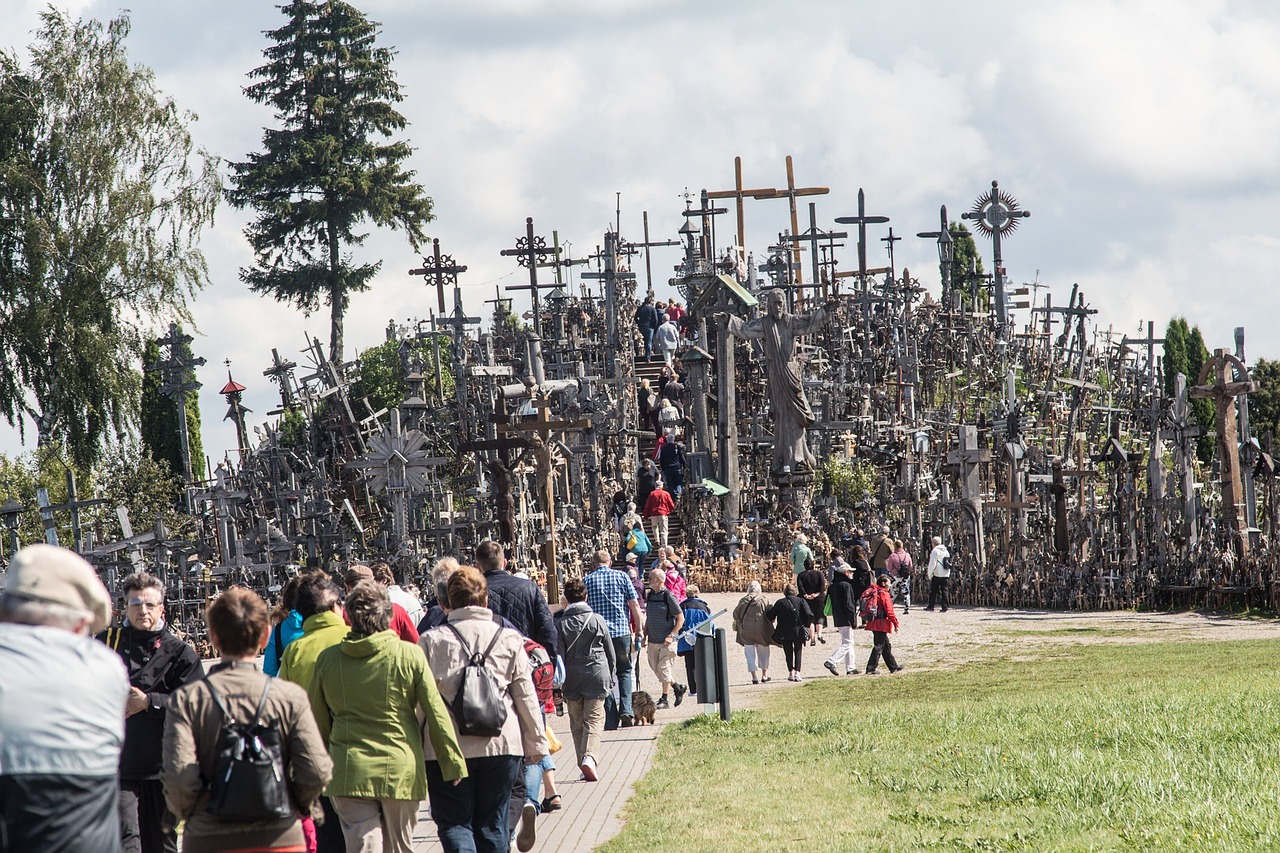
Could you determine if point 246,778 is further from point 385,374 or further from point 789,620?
point 385,374

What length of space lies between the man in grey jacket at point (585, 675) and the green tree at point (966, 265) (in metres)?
44.0

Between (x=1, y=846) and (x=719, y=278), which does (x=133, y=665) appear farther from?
(x=719, y=278)

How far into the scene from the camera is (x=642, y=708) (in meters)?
14.7

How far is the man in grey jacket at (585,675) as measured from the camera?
447 inches

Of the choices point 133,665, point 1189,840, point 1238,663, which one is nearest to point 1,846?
point 133,665

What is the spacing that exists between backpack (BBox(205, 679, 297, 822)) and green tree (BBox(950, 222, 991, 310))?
Answer: 49.7 m

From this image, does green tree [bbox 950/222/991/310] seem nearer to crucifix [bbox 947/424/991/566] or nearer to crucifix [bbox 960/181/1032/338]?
crucifix [bbox 960/181/1032/338]

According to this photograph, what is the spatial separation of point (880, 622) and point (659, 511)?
1258 centimetres

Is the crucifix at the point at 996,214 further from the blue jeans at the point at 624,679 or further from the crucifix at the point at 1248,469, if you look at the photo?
the blue jeans at the point at 624,679

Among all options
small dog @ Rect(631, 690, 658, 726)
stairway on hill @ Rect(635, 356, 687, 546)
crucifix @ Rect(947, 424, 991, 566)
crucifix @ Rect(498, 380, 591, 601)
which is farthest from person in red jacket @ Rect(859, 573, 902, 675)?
stairway on hill @ Rect(635, 356, 687, 546)

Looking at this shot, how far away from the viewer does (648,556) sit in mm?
25781

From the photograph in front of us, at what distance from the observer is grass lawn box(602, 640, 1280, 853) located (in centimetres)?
824

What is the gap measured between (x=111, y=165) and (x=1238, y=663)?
870 inches

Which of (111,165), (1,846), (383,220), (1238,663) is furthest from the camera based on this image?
(383,220)
